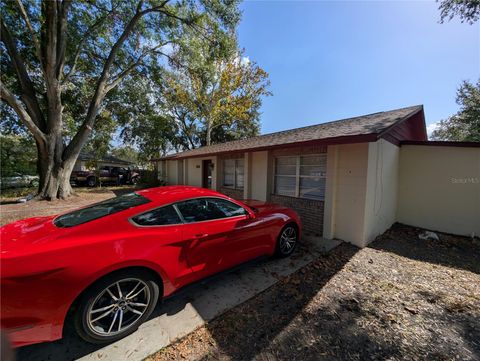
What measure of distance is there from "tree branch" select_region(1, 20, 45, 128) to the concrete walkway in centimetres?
1202

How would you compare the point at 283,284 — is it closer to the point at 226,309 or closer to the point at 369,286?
the point at 226,309

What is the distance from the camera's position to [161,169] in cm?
1808

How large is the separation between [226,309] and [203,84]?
1949 cm

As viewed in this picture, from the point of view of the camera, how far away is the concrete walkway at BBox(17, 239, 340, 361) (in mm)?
1947

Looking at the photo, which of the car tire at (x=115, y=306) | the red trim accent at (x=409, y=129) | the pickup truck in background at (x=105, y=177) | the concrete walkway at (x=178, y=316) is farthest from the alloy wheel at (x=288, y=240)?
the pickup truck in background at (x=105, y=177)

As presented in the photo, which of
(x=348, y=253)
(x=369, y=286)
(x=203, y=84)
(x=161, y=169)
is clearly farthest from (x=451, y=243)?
(x=203, y=84)

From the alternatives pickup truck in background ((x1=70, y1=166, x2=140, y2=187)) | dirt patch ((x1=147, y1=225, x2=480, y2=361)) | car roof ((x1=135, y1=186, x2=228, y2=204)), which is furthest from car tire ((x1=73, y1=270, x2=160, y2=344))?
pickup truck in background ((x1=70, y1=166, x2=140, y2=187))

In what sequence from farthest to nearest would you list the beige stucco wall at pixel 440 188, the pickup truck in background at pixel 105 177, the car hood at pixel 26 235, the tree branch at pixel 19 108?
the pickup truck in background at pixel 105 177, the tree branch at pixel 19 108, the beige stucco wall at pixel 440 188, the car hood at pixel 26 235

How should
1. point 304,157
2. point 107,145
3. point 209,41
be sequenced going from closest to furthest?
point 304,157
point 209,41
point 107,145

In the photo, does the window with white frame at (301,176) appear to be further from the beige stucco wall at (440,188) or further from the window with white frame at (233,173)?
the beige stucco wall at (440,188)

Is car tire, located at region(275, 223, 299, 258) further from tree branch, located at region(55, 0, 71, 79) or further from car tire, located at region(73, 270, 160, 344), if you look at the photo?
tree branch, located at region(55, 0, 71, 79)

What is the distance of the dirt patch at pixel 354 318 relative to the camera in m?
2.04

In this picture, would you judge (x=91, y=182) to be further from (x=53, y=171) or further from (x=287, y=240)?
(x=287, y=240)

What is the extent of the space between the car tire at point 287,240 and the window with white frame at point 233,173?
14.9 ft
